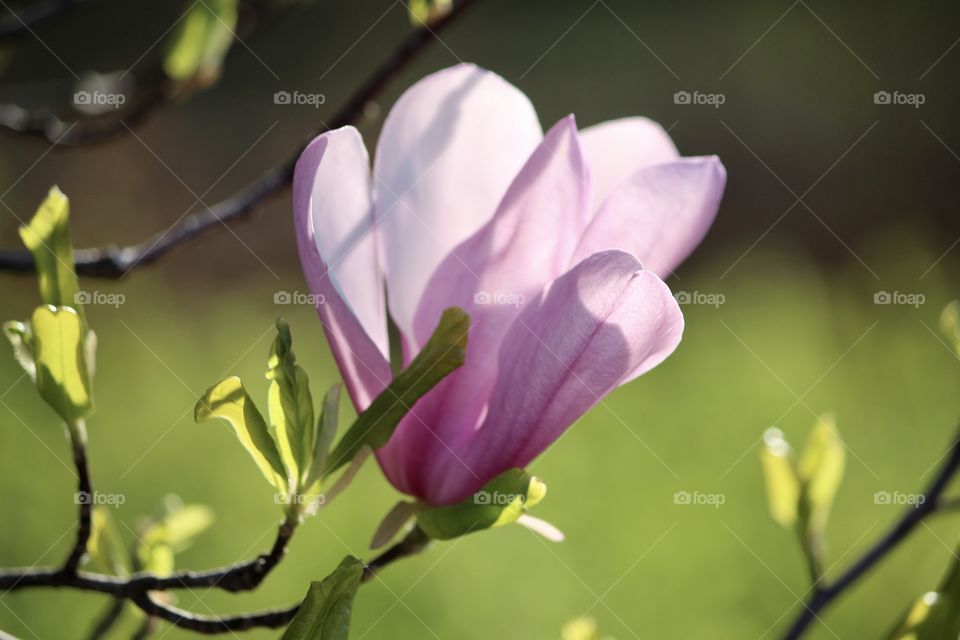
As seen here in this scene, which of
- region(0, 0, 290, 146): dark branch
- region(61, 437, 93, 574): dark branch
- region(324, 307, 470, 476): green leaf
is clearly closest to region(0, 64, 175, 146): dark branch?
region(0, 0, 290, 146): dark branch

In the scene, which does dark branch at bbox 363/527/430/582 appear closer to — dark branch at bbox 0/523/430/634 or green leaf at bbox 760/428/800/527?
dark branch at bbox 0/523/430/634

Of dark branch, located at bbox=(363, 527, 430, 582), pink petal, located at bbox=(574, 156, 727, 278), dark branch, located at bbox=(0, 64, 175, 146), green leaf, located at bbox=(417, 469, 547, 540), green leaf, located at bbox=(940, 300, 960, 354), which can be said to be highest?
dark branch, located at bbox=(0, 64, 175, 146)

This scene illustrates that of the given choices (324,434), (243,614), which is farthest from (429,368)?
(243,614)

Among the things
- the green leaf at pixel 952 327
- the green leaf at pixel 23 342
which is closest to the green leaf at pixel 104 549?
the green leaf at pixel 23 342

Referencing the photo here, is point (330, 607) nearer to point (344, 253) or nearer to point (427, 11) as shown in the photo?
point (344, 253)

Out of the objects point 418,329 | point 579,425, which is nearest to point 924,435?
point 579,425

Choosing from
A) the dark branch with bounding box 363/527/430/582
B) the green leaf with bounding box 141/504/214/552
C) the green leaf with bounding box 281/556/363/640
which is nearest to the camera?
the green leaf with bounding box 281/556/363/640
